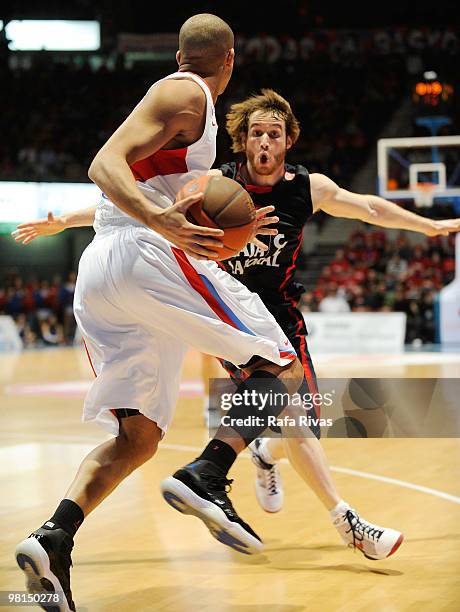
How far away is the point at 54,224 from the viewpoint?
156 inches

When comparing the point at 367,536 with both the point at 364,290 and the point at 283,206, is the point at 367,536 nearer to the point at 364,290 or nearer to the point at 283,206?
the point at 283,206

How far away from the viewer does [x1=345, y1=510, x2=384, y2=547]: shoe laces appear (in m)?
3.59

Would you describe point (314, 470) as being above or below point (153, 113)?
below

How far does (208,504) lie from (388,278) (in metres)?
18.2

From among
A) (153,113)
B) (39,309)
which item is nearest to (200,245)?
(153,113)

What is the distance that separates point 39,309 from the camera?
21.9 metres

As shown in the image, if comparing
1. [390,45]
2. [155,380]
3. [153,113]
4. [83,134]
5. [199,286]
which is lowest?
[155,380]

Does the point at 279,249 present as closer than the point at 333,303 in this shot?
Yes

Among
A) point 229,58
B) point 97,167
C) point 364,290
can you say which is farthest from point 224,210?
point 364,290

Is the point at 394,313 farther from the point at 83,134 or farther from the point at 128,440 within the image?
the point at 128,440

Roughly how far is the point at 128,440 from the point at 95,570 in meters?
0.74

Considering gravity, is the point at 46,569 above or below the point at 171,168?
below

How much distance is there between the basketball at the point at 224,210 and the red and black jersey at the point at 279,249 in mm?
1197

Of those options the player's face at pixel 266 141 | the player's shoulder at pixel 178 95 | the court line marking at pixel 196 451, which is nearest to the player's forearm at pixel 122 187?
the player's shoulder at pixel 178 95
